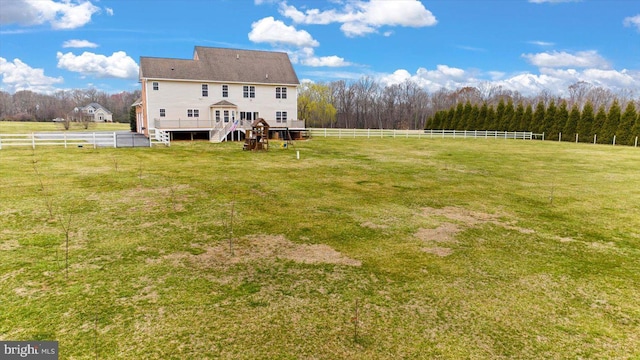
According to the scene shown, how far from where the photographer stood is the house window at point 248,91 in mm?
37688

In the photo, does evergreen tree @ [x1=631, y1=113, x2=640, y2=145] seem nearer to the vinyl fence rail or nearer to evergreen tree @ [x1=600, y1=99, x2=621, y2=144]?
evergreen tree @ [x1=600, y1=99, x2=621, y2=144]

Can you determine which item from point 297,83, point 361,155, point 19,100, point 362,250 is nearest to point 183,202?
point 362,250

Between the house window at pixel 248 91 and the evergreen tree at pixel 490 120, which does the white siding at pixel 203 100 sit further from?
the evergreen tree at pixel 490 120

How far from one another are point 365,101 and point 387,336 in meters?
105

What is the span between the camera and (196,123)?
115 ft

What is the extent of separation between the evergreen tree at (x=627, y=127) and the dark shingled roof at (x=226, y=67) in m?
37.1

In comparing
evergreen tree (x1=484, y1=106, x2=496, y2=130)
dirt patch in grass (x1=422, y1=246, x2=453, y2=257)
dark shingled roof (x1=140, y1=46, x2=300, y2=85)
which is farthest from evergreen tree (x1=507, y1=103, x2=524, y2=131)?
dirt patch in grass (x1=422, y1=246, x2=453, y2=257)

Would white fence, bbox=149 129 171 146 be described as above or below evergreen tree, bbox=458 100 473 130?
below

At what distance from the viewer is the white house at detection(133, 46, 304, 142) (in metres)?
34.2

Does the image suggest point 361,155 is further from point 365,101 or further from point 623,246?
point 365,101

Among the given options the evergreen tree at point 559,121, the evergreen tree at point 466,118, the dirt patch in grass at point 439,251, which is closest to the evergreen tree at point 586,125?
the evergreen tree at point 559,121

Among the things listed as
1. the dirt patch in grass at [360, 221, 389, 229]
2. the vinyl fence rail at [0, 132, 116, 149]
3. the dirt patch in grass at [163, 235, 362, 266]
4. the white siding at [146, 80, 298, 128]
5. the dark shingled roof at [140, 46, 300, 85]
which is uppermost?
the dark shingled roof at [140, 46, 300, 85]

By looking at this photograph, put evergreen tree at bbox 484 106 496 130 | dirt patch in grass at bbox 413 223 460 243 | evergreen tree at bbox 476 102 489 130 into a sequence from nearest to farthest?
dirt patch in grass at bbox 413 223 460 243
evergreen tree at bbox 484 106 496 130
evergreen tree at bbox 476 102 489 130
